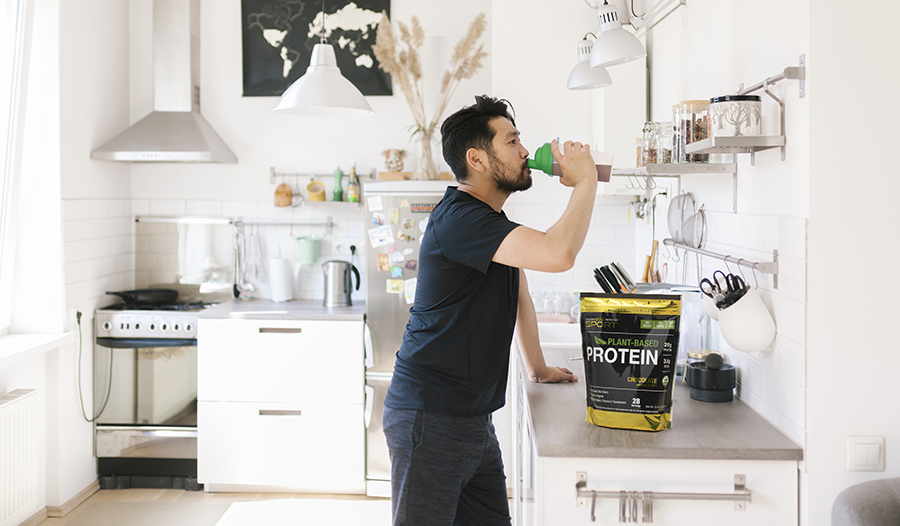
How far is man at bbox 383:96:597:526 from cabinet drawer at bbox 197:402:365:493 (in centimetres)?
183

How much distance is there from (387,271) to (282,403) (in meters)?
0.88

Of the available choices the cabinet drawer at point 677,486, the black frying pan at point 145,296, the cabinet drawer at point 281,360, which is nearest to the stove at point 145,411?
the black frying pan at point 145,296

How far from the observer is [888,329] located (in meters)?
1.72

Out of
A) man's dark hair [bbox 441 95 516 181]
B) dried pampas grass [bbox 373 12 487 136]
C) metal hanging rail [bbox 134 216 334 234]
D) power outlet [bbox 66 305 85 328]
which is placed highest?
dried pampas grass [bbox 373 12 487 136]

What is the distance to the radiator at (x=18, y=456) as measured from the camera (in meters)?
3.11

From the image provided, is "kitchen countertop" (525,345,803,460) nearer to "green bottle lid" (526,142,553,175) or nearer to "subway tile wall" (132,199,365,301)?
"green bottle lid" (526,142,553,175)

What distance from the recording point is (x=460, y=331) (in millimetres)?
1890

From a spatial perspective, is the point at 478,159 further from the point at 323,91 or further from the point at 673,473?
the point at 323,91

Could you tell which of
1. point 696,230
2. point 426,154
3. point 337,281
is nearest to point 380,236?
point 337,281

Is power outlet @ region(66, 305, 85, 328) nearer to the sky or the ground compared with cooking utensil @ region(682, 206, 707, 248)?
nearer to the ground

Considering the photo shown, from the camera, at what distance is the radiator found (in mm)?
3111

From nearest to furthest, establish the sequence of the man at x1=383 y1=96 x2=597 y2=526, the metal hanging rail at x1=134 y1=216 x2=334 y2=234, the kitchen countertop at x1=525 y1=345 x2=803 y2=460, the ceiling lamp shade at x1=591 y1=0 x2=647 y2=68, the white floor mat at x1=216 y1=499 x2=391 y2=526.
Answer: the kitchen countertop at x1=525 y1=345 x2=803 y2=460 < the man at x1=383 y1=96 x2=597 y2=526 < the ceiling lamp shade at x1=591 y1=0 x2=647 y2=68 < the white floor mat at x1=216 y1=499 x2=391 y2=526 < the metal hanging rail at x1=134 y1=216 x2=334 y2=234

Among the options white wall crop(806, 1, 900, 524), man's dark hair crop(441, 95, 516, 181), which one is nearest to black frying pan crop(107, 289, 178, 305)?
man's dark hair crop(441, 95, 516, 181)

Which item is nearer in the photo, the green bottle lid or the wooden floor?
the green bottle lid
